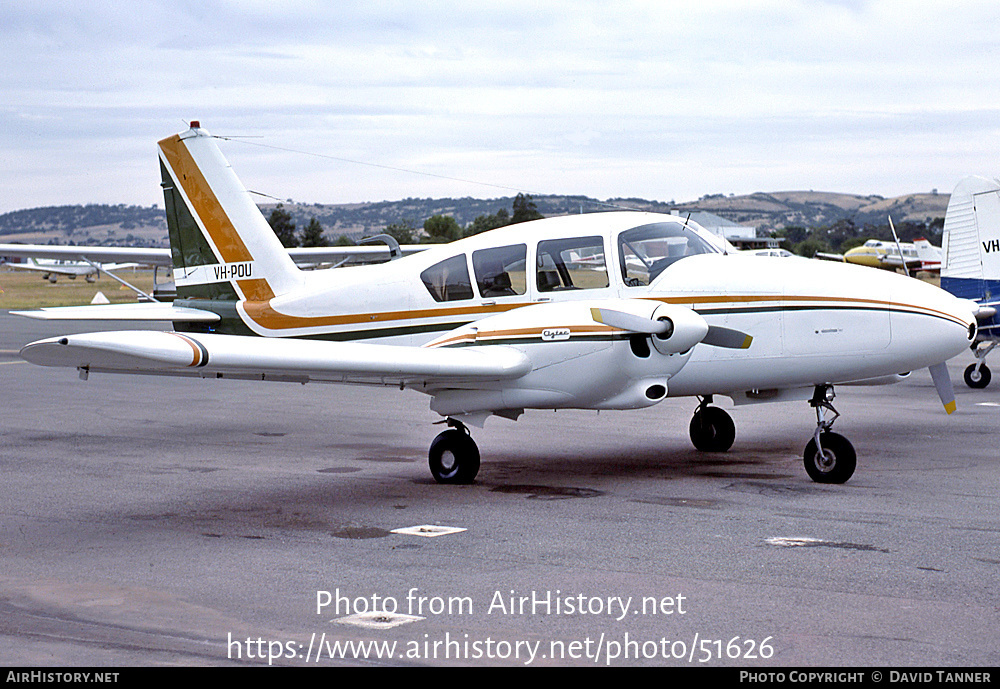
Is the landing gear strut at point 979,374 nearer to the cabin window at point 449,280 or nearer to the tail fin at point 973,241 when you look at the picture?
the tail fin at point 973,241

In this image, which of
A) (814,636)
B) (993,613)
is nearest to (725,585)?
(814,636)

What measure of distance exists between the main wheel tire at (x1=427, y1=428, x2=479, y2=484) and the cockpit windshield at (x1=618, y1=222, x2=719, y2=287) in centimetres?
210

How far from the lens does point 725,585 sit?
6215 millimetres

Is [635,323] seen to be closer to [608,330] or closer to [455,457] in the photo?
[608,330]

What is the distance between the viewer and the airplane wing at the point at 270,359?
24.0 feet

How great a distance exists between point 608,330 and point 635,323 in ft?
0.85

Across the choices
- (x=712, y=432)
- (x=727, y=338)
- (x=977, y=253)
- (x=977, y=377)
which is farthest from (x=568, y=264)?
(x=977, y=377)

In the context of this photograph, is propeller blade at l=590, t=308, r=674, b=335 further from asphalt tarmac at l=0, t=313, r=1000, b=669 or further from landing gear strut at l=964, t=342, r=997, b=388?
landing gear strut at l=964, t=342, r=997, b=388

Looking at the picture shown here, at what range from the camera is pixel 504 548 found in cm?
726

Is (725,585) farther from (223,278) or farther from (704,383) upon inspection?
(223,278)

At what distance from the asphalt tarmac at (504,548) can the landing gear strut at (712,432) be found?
18 centimetres

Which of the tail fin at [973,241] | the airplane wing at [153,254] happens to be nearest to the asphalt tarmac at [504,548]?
the tail fin at [973,241]

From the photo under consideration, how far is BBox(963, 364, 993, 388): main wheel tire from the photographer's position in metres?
17.3
